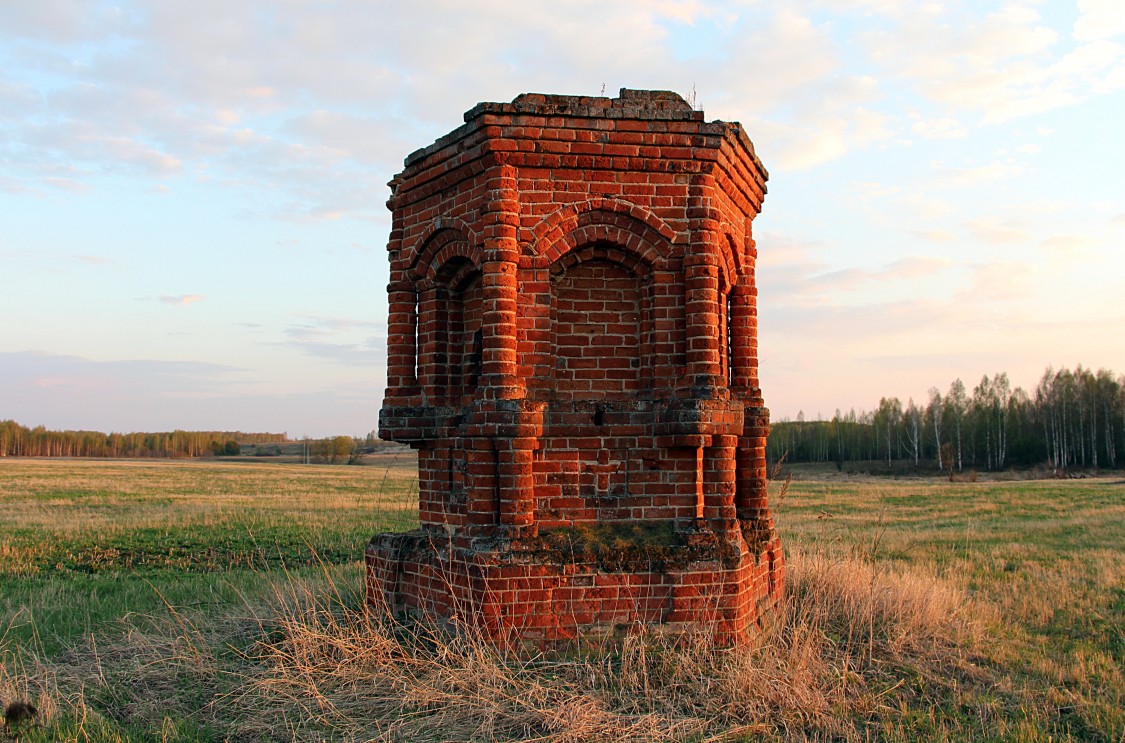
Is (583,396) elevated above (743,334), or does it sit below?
below

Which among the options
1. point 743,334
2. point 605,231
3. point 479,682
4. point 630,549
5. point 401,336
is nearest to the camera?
point 479,682

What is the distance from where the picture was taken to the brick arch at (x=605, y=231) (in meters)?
6.06

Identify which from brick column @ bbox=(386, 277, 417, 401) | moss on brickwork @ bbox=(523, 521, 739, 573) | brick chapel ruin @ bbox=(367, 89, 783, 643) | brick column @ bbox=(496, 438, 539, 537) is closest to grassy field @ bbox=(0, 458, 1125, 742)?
brick chapel ruin @ bbox=(367, 89, 783, 643)

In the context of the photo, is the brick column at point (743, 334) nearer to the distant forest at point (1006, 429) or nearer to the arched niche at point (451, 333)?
the arched niche at point (451, 333)

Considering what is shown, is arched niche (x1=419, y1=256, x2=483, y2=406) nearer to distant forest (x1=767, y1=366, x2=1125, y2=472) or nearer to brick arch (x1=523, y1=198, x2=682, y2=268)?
brick arch (x1=523, y1=198, x2=682, y2=268)

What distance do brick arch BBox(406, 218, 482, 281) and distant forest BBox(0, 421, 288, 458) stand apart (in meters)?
127

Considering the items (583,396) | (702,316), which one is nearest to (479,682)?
(583,396)

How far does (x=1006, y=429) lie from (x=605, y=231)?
231ft

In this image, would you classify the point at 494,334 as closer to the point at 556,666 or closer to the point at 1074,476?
the point at 556,666

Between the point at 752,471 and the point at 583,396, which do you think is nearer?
the point at 583,396

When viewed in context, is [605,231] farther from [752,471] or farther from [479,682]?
[479,682]

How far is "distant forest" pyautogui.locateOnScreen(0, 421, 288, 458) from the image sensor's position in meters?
127

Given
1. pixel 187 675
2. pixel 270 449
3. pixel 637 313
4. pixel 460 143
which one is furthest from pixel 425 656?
pixel 270 449

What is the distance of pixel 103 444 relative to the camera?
133 meters
